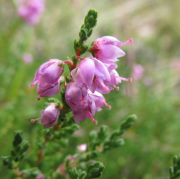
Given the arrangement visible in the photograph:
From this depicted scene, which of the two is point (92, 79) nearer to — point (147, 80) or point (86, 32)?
point (86, 32)

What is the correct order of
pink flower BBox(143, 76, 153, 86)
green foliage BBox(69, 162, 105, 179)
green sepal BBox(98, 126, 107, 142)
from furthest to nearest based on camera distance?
pink flower BBox(143, 76, 153, 86) → green sepal BBox(98, 126, 107, 142) → green foliage BBox(69, 162, 105, 179)

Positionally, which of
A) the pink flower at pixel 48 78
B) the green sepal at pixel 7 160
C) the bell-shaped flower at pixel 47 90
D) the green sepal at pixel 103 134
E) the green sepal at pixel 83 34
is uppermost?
the green sepal at pixel 83 34

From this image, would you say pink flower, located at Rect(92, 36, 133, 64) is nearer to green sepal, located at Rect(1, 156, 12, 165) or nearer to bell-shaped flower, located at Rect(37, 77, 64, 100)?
bell-shaped flower, located at Rect(37, 77, 64, 100)

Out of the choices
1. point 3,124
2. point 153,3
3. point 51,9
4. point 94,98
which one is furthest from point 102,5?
point 94,98

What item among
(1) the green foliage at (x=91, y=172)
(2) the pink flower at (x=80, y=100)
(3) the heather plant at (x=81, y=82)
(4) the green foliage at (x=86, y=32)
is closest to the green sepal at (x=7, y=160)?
(3) the heather plant at (x=81, y=82)

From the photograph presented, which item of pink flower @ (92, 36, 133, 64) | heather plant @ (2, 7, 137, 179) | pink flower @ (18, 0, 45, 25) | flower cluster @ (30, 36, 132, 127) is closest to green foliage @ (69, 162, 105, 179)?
heather plant @ (2, 7, 137, 179)

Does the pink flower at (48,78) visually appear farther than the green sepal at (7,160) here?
No

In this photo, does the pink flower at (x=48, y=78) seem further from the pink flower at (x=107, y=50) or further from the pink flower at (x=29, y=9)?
the pink flower at (x=29, y=9)
